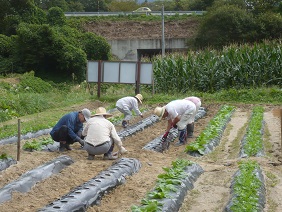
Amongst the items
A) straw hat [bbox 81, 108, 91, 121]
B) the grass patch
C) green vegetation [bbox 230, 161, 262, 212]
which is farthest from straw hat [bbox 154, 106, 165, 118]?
the grass patch

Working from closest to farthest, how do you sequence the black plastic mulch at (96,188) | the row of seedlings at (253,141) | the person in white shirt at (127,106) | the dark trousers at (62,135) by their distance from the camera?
the black plastic mulch at (96,188)
the dark trousers at (62,135)
the row of seedlings at (253,141)
the person in white shirt at (127,106)

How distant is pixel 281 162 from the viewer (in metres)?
12.3

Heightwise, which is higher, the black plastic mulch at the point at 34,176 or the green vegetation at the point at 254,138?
the black plastic mulch at the point at 34,176

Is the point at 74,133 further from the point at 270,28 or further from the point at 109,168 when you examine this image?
the point at 270,28

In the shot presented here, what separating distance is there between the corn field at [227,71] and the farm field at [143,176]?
13.7m

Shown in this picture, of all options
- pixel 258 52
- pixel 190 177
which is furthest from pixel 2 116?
pixel 258 52

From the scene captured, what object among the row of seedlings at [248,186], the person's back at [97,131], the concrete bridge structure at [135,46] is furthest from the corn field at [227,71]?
the concrete bridge structure at [135,46]

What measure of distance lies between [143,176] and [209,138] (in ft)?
15.4

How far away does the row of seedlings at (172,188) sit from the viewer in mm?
7895

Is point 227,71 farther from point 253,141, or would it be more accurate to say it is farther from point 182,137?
point 253,141

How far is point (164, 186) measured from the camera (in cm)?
892

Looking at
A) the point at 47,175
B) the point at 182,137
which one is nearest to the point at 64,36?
the point at 182,137

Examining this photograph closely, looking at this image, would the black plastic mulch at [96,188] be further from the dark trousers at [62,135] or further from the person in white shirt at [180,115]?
the person in white shirt at [180,115]

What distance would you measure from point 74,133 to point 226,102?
14.6 meters
